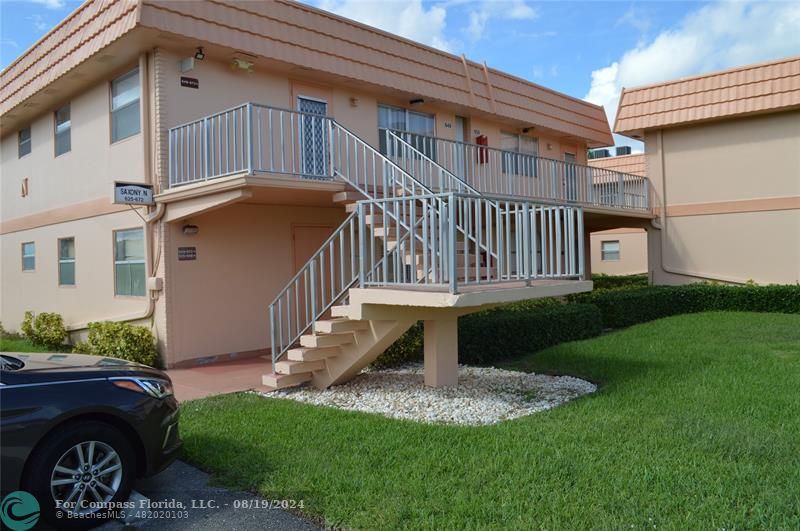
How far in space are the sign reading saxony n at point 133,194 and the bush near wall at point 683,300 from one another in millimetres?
8667

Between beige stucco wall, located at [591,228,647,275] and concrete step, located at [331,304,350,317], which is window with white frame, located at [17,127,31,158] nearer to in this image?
concrete step, located at [331,304,350,317]

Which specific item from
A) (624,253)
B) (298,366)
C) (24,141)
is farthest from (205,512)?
(624,253)

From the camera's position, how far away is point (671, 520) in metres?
3.58

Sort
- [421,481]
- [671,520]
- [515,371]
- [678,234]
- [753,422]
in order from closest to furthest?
[671,520] < [421,481] < [753,422] < [515,371] < [678,234]

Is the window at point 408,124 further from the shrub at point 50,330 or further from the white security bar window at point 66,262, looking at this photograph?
the shrub at point 50,330

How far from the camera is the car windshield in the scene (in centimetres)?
403

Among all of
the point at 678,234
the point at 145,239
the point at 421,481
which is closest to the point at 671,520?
the point at 421,481

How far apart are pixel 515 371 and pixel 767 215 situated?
394 inches

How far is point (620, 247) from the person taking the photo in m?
28.2

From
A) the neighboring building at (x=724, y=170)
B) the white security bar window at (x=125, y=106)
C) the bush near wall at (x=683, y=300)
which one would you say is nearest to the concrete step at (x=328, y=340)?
the white security bar window at (x=125, y=106)

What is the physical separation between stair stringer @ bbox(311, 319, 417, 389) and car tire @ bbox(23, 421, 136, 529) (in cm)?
324

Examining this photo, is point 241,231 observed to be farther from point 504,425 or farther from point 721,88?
point 721,88

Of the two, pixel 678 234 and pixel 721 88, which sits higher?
pixel 721 88

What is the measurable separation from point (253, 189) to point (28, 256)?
8.70 metres
